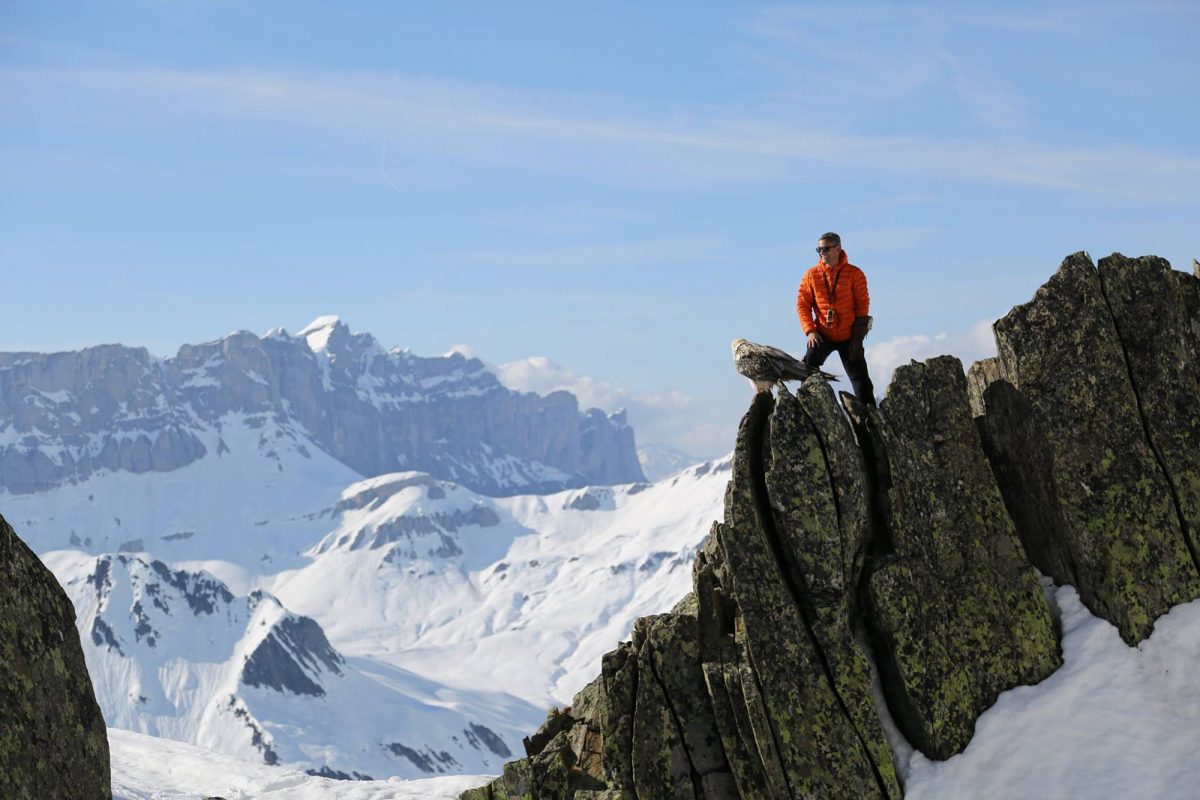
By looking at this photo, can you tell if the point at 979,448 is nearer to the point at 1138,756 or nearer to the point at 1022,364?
the point at 1022,364

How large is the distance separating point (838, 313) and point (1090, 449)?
6.52m

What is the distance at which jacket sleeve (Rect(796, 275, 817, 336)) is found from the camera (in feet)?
98.9

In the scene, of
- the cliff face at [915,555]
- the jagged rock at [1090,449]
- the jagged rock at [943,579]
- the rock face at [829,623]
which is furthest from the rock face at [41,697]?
the jagged rock at [1090,449]

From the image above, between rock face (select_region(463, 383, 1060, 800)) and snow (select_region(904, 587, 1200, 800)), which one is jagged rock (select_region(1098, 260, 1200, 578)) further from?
rock face (select_region(463, 383, 1060, 800))

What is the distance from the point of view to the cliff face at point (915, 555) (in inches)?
1058

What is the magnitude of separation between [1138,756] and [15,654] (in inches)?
876

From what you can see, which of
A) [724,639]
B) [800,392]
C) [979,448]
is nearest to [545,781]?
[724,639]

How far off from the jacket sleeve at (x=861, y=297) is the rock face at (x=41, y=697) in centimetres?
1846

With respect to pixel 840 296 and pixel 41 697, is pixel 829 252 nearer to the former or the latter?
pixel 840 296

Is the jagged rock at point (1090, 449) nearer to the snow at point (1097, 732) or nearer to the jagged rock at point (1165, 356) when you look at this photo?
the jagged rock at point (1165, 356)

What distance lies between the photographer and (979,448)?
1161 inches

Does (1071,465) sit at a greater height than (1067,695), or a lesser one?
greater

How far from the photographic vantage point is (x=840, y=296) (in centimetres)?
2964

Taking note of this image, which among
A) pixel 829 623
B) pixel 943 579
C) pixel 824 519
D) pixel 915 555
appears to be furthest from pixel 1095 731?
pixel 824 519
